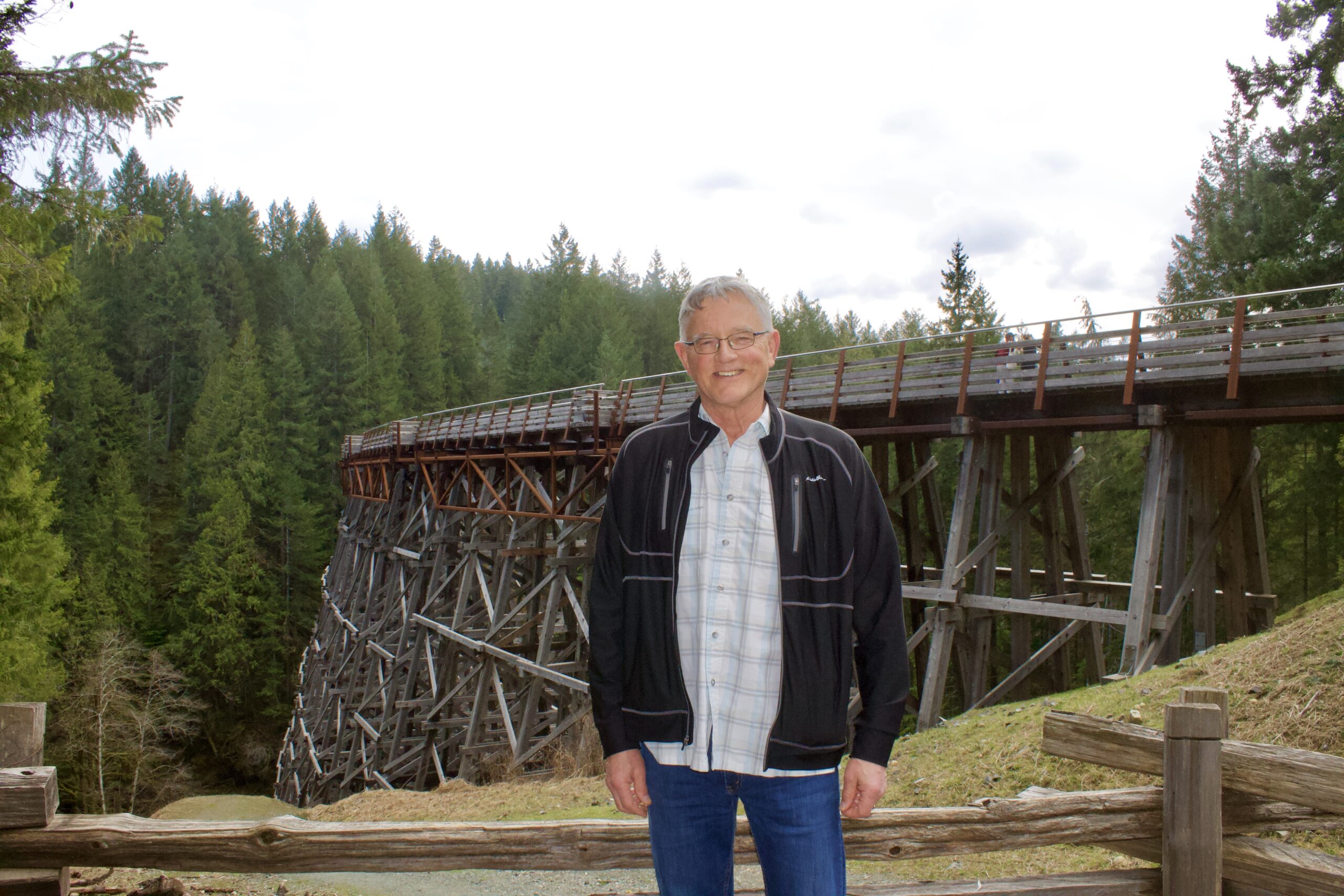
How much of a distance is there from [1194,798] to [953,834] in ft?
2.96

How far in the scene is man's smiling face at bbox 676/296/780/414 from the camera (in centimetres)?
244

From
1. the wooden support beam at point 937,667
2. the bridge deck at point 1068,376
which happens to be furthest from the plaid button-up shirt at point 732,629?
the wooden support beam at point 937,667

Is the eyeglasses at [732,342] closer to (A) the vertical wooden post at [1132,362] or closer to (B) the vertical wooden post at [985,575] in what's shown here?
(A) the vertical wooden post at [1132,362]

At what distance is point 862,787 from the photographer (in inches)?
93.7

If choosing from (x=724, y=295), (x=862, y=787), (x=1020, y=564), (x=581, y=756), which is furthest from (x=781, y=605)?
(x=1020, y=564)

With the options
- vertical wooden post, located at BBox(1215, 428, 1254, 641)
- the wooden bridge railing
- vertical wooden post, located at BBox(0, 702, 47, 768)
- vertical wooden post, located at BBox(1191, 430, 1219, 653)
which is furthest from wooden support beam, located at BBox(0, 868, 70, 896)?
vertical wooden post, located at BBox(1215, 428, 1254, 641)

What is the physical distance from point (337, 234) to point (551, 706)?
6087 centimetres

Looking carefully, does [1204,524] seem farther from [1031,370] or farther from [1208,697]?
[1208,697]

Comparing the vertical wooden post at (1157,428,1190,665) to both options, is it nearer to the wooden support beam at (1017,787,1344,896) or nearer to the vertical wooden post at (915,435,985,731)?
the vertical wooden post at (915,435,985,731)

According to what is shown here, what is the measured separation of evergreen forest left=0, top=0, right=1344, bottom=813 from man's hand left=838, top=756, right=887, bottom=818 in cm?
907

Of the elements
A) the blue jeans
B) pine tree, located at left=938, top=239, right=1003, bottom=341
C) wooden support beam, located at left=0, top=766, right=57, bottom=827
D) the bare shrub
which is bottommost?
the bare shrub

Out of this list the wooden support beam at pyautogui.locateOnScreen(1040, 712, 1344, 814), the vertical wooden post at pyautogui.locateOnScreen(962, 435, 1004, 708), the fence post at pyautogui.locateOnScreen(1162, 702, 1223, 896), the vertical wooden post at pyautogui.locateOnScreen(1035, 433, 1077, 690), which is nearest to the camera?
the wooden support beam at pyautogui.locateOnScreen(1040, 712, 1344, 814)

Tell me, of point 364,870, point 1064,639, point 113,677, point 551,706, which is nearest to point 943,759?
point 1064,639

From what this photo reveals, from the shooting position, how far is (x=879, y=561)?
94.7 inches
